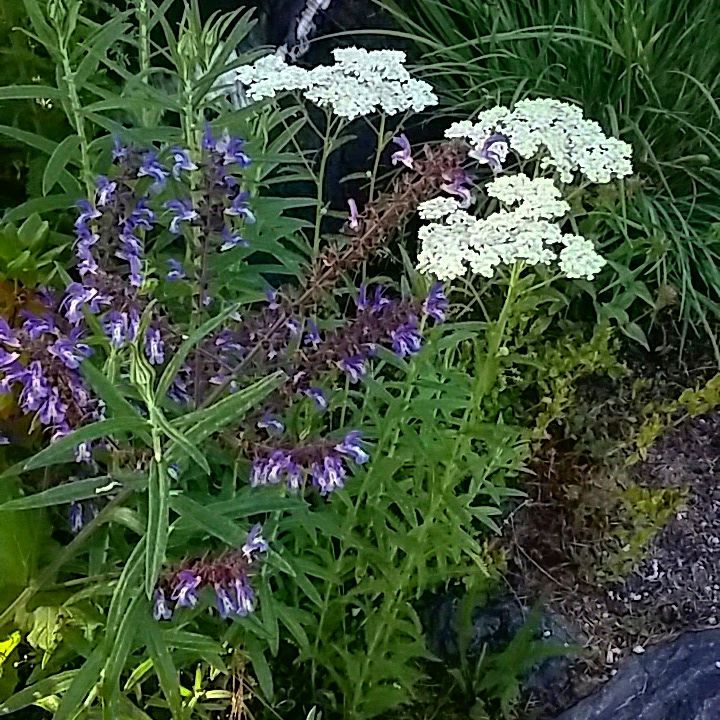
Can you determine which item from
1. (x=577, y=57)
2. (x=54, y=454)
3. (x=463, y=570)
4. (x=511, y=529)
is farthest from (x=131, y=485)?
(x=577, y=57)

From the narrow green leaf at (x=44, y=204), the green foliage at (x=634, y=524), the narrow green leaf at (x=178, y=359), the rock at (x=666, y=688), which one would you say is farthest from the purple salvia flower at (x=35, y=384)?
the green foliage at (x=634, y=524)

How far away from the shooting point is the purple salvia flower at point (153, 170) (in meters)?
1.14

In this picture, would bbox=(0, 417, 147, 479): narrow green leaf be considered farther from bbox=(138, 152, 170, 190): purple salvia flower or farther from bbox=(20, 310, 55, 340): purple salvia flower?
bbox=(138, 152, 170, 190): purple salvia flower

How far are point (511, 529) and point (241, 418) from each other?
1.06 meters

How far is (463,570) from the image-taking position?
1.55 metres

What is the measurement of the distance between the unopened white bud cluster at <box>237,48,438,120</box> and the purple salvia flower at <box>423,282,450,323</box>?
26cm

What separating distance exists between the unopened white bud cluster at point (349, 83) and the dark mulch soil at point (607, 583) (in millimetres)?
943

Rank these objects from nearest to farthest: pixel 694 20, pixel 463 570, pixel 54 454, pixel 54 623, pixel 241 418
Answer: pixel 54 454, pixel 241 418, pixel 54 623, pixel 463 570, pixel 694 20

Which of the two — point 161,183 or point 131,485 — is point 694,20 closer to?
point 161,183

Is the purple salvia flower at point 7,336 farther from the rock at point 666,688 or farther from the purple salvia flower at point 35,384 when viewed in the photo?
the rock at point 666,688

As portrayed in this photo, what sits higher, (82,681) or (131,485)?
(131,485)

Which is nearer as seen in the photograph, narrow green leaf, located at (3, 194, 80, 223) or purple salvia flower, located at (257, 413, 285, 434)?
purple salvia flower, located at (257, 413, 285, 434)

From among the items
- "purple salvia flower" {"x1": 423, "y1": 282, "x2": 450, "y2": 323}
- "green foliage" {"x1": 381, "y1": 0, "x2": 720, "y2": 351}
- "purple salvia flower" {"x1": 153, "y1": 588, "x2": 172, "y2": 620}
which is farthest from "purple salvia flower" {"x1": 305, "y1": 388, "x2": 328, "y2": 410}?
"green foliage" {"x1": 381, "y1": 0, "x2": 720, "y2": 351}

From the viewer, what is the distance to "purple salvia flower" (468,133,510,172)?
4.00ft
